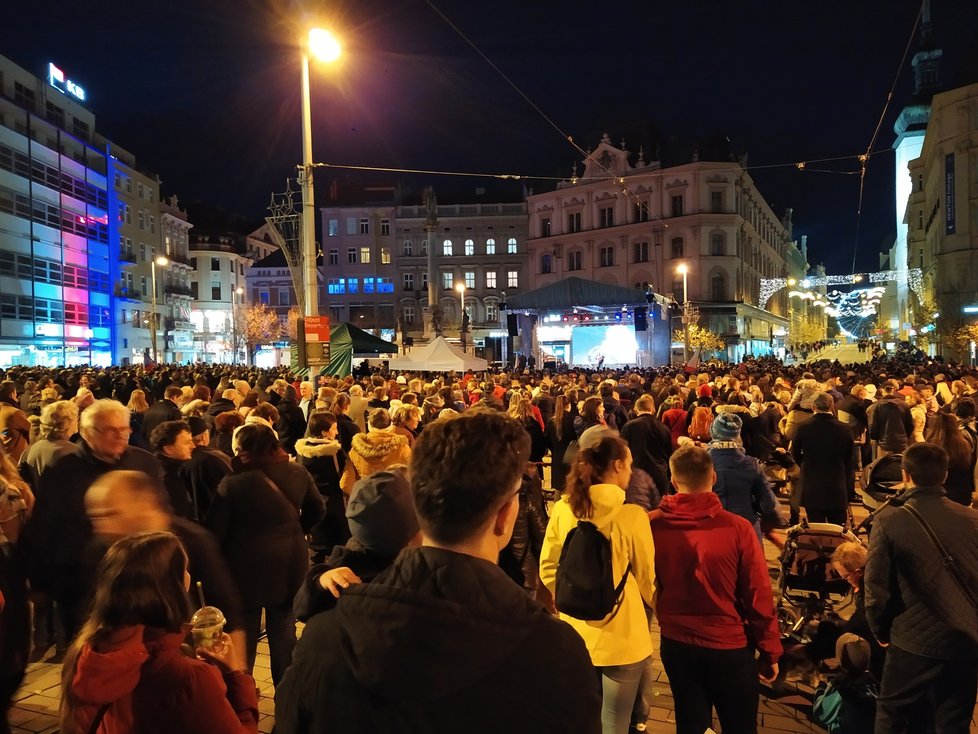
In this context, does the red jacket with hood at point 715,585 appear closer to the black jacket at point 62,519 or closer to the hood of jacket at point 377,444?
the hood of jacket at point 377,444

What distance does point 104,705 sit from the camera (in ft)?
7.27

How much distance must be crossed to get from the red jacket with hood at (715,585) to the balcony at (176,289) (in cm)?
6852

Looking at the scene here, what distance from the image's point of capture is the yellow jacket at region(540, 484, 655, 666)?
353 centimetres

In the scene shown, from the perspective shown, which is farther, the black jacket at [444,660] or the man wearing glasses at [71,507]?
the man wearing glasses at [71,507]

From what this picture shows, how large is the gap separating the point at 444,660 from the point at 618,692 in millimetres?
2557

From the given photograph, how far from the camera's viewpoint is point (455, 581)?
1.55 meters

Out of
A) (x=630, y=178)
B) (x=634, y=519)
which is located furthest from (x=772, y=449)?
(x=630, y=178)

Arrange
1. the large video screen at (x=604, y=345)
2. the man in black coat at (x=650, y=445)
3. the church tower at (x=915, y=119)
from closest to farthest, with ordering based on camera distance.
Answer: the man in black coat at (x=650, y=445)
the large video screen at (x=604, y=345)
the church tower at (x=915, y=119)

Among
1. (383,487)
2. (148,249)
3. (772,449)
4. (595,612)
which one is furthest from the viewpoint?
(148,249)

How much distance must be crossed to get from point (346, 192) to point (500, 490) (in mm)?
78167

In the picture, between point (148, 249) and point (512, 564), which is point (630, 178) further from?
point (512, 564)

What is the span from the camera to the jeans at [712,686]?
11.3 feet

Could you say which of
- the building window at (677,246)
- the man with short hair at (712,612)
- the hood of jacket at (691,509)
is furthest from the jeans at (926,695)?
the building window at (677,246)

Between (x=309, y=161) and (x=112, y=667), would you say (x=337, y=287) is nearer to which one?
(x=309, y=161)
